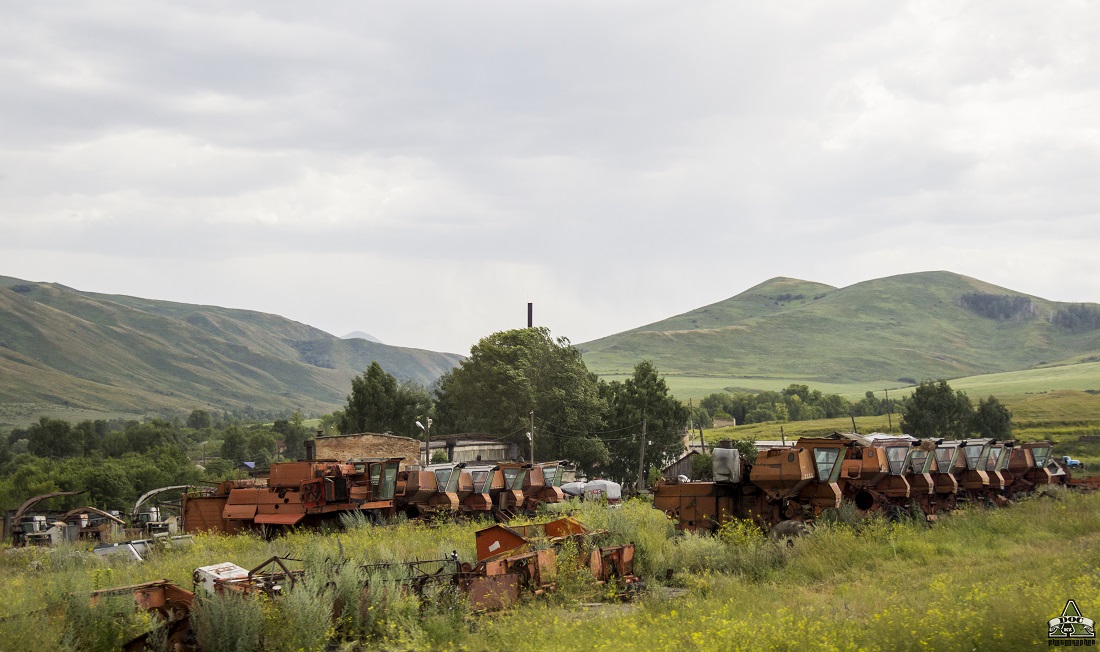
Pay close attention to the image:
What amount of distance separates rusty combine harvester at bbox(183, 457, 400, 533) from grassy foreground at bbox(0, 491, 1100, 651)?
5.09 m

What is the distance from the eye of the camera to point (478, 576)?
14961mm

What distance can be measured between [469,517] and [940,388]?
2734 inches

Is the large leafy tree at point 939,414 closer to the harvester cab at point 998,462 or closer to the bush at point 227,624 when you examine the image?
the harvester cab at point 998,462

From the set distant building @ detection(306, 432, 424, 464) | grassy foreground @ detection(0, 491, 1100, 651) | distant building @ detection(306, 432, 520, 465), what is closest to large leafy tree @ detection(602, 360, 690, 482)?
distant building @ detection(306, 432, 520, 465)

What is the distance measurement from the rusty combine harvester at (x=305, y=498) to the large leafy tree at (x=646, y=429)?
45621mm

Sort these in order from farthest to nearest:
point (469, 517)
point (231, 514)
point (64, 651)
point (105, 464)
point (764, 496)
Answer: point (105, 464), point (469, 517), point (231, 514), point (764, 496), point (64, 651)

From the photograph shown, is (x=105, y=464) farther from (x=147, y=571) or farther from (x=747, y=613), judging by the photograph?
(x=747, y=613)

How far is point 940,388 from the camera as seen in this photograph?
8819 centimetres

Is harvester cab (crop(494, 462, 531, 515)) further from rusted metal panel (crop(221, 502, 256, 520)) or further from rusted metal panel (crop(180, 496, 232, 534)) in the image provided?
rusted metal panel (crop(180, 496, 232, 534))

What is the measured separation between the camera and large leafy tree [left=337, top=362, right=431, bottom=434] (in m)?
80.2

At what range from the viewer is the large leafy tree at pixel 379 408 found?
80.2m

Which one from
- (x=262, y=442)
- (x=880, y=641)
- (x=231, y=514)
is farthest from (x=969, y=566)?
(x=262, y=442)

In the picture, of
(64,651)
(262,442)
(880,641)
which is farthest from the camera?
(262,442)

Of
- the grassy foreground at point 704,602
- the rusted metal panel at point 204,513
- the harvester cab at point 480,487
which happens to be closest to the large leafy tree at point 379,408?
the harvester cab at point 480,487
